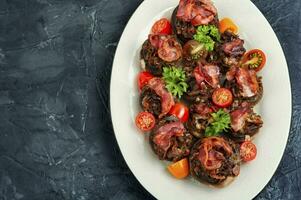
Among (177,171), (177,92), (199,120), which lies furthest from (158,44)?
(177,171)

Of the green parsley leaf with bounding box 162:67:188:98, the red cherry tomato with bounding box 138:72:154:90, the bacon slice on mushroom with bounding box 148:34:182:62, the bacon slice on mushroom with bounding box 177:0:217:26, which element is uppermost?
the bacon slice on mushroom with bounding box 177:0:217:26

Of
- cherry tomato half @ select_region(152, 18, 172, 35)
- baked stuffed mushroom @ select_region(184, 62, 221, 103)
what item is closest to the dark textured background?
cherry tomato half @ select_region(152, 18, 172, 35)

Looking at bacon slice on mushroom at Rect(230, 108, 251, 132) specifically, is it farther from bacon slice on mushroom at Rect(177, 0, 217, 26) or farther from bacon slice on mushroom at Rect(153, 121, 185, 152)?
bacon slice on mushroom at Rect(177, 0, 217, 26)

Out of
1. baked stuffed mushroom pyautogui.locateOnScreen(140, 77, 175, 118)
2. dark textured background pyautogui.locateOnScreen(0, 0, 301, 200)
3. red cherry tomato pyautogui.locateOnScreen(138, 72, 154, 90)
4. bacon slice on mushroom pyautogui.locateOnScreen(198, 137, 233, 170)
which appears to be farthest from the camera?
dark textured background pyautogui.locateOnScreen(0, 0, 301, 200)

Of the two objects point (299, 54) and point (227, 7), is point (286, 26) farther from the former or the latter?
point (227, 7)

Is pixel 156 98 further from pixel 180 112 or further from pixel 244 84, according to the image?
pixel 244 84
